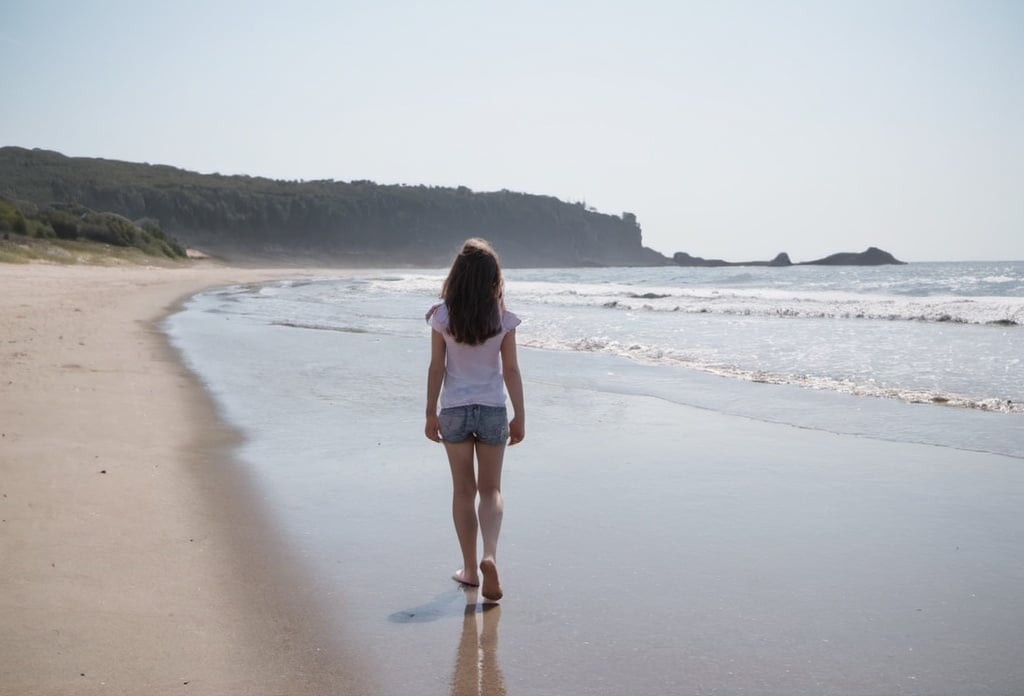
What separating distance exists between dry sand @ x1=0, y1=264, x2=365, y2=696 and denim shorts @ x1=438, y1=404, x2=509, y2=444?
3.06 ft

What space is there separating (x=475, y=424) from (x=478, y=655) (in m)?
1.05

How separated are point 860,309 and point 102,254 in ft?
113

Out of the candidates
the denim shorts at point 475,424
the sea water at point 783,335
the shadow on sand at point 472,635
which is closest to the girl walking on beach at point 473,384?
the denim shorts at point 475,424

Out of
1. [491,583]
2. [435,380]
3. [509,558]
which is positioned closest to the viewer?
[491,583]

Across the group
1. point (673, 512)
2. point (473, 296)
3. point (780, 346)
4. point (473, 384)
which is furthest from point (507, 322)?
point (780, 346)

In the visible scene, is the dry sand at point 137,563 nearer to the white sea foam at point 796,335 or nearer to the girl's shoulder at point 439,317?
the girl's shoulder at point 439,317

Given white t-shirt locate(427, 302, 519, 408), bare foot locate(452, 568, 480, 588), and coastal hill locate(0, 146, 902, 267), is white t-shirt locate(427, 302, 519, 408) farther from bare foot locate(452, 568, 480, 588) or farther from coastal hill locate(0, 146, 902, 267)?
coastal hill locate(0, 146, 902, 267)

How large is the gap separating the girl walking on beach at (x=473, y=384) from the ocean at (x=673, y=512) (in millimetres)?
288

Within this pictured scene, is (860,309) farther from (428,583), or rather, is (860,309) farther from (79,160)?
(79,160)

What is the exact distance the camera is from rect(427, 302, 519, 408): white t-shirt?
152 inches

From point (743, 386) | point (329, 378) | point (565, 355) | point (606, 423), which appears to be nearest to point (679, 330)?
point (565, 355)

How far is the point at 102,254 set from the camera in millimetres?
42469

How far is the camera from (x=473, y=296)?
380cm

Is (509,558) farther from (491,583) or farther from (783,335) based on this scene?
(783,335)
